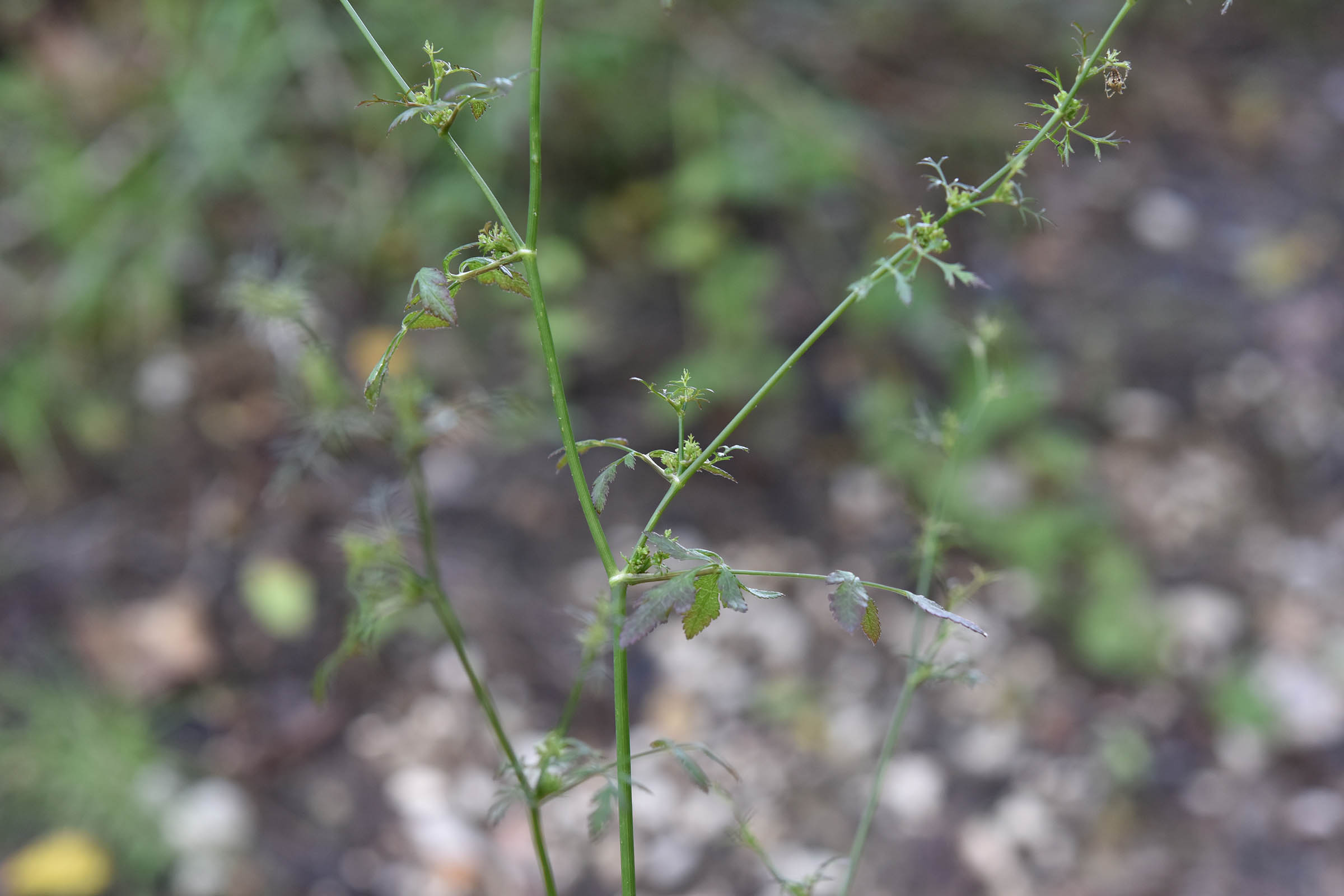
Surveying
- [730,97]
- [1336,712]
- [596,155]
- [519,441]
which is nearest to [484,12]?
[596,155]

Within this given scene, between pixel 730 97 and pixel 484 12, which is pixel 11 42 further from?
pixel 730 97

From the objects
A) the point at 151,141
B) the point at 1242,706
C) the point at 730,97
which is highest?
the point at 730,97

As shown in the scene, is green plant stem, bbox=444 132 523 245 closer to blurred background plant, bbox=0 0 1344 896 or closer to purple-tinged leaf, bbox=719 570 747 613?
purple-tinged leaf, bbox=719 570 747 613

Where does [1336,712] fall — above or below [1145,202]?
below

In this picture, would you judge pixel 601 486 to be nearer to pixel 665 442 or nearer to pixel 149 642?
pixel 149 642

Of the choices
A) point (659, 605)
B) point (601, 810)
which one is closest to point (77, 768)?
point (601, 810)

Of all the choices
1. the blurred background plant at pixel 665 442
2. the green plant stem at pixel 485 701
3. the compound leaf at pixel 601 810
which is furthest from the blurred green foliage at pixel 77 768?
the compound leaf at pixel 601 810
